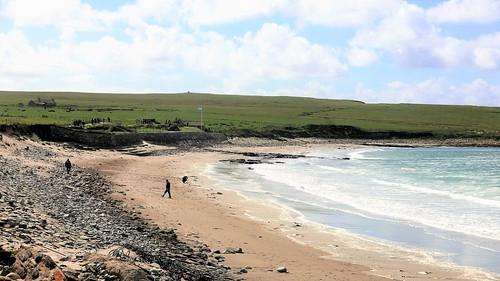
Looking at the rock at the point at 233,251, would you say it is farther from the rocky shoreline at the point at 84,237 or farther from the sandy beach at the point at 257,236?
the rocky shoreline at the point at 84,237

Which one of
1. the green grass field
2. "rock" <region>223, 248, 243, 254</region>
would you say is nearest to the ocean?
"rock" <region>223, 248, 243, 254</region>

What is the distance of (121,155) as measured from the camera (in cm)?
6238

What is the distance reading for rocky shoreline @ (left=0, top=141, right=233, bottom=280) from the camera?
11.8 meters

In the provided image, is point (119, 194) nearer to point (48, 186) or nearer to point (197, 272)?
point (48, 186)

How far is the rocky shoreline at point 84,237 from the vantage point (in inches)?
464

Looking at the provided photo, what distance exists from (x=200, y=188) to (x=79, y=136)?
31.6m

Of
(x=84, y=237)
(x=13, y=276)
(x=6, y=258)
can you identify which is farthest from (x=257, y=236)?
(x=13, y=276)

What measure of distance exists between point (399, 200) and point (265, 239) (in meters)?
15.9

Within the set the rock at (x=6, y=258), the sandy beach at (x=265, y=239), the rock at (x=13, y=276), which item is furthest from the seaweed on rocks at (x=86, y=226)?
the rock at (x=13, y=276)

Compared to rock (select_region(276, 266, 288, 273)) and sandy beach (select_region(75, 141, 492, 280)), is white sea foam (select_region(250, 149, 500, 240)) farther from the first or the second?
rock (select_region(276, 266, 288, 273))

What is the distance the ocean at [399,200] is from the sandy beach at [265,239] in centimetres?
145

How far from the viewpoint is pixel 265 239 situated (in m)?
22.0

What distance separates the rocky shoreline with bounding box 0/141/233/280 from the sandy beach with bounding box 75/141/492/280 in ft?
4.21

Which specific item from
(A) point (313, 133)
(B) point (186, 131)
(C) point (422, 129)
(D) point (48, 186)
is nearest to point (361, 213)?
(D) point (48, 186)
